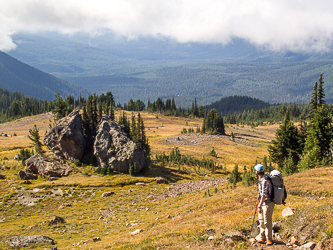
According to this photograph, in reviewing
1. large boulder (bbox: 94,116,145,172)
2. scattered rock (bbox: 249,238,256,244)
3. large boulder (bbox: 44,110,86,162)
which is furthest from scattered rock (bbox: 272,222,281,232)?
large boulder (bbox: 44,110,86,162)

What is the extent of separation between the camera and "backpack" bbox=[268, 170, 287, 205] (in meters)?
10.4

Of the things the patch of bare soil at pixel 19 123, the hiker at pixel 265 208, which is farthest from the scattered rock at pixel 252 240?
the patch of bare soil at pixel 19 123

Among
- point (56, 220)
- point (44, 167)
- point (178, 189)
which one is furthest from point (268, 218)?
point (44, 167)

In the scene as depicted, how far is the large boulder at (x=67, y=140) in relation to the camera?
51.3 m

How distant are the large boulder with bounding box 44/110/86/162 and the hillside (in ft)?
14.5

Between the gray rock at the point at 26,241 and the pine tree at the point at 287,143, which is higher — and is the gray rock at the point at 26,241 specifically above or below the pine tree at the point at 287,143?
below

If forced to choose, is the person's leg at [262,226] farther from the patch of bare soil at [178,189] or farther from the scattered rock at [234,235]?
the patch of bare soil at [178,189]

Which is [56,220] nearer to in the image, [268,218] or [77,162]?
[268,218]

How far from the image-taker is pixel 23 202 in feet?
116

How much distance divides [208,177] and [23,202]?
36469 mm

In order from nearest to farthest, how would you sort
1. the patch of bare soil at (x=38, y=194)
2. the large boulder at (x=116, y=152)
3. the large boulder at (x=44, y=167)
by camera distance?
the patch of bare soil at (x=38, y=194)
the large boulder at (x=44, y=167)
the large boulder at (x=116, y=152)

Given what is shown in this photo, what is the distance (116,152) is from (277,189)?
141 ft

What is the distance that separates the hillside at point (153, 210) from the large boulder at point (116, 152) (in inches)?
110

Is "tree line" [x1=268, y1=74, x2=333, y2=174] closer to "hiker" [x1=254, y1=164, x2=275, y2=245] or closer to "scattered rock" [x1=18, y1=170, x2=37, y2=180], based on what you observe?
"hiker" [x1=254, y1=164, x2=275, y2=245]
